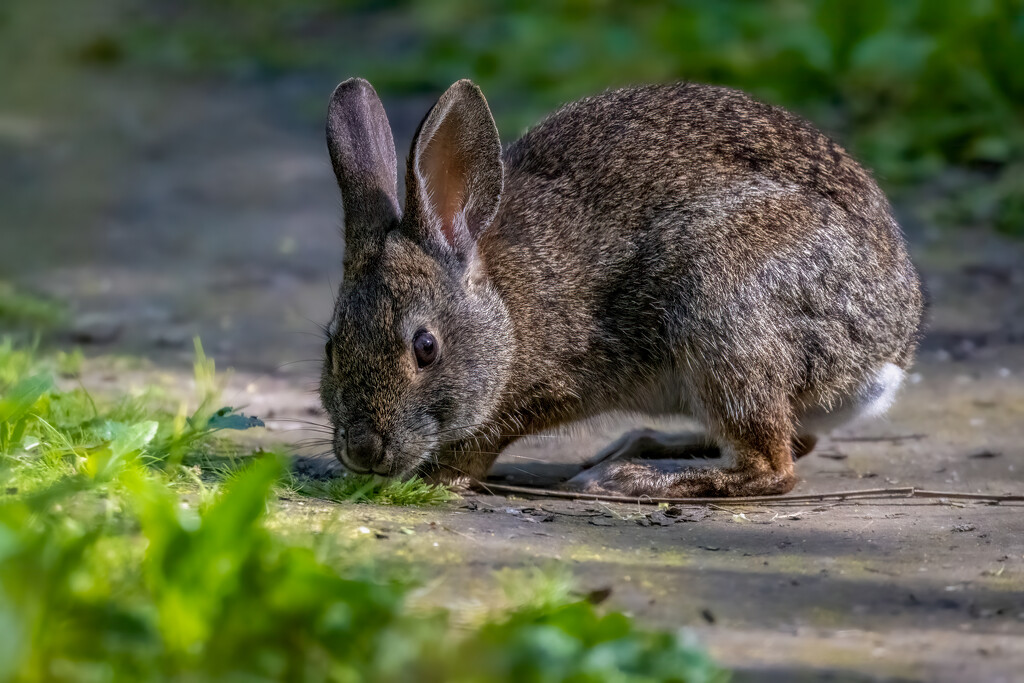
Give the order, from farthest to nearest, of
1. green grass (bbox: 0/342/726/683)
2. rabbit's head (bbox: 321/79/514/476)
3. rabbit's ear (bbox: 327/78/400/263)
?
rabbit's ear (bbox: 327/78/400/263)
rabbit's head (bbox: 321/79/514/476)
green grass (bbox: 0/342/726/683)

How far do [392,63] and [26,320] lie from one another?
6501mm

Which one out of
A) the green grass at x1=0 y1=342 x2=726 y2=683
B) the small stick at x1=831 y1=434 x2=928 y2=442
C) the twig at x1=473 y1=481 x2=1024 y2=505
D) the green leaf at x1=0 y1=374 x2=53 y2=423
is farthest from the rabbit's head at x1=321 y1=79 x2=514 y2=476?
the small stick at x1=831 y1=434 x2=928 y2=442

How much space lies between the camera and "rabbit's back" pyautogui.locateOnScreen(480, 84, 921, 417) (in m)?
5.05

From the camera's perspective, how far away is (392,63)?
1295 centimetres

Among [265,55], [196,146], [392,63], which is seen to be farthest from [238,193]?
[265,55]

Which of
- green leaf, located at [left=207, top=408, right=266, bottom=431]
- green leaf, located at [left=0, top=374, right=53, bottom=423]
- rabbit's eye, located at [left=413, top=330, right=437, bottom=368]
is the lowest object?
green leaf, located at [left=207, top=408, right=266, bottom=431]

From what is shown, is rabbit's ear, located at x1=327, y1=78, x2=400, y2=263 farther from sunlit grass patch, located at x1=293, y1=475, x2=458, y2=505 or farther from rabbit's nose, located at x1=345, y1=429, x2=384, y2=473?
sunlit grass patch, located at x1=293, y1=475, x2=458, y2=505

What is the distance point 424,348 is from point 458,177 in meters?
0.74

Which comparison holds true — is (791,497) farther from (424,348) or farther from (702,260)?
(424,348)

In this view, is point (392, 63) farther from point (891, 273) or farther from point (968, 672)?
point (968, 672)

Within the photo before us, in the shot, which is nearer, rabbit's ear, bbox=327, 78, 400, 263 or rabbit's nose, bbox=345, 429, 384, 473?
rabbit's nose, bbox=345, 429, 384, 473

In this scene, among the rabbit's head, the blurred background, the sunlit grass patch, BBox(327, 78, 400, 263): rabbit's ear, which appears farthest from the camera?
the blurred background

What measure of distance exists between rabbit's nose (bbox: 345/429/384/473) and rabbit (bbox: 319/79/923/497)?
108mm

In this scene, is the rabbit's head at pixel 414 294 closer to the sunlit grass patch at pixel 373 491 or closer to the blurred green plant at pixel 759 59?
the sunlit grass patch at pixel 373 491
